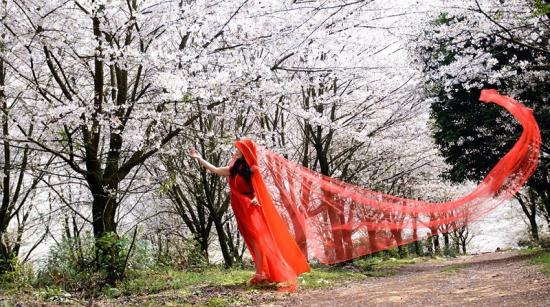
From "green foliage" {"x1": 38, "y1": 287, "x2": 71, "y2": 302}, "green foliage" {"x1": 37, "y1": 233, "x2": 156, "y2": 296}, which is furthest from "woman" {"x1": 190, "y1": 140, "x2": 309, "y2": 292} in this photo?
"green foliage" {"x1": 38, "y1": 287, "x2": 71, "y2": 302}

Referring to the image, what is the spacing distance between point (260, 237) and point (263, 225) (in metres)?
0.17

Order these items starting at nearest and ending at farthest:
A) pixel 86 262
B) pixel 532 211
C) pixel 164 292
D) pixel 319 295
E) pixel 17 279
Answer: pixel 164 292 → pixel 319 295 → pixel 86 262 → pixel 17 279 → pixel 532 211

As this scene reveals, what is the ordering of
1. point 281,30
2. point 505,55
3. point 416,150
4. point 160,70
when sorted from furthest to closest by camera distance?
1. point 416,150
2. point 505,55
3. point 281,30
4. point 160,70

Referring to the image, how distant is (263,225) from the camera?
699cm

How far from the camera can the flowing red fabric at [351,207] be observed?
752 centimetres

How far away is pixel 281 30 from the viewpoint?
762 cm

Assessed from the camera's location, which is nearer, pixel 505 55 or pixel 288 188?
pixel 288 188

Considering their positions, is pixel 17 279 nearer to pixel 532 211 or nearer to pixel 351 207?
pixel 351 207

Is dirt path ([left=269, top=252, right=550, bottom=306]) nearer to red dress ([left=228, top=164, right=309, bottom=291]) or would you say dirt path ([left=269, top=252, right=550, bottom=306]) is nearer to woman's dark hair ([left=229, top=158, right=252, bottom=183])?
red dress ([left=228, top=164, right=309, bottom=291])

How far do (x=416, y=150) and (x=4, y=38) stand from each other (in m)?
16.4

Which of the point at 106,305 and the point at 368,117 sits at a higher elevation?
the point at 368,117

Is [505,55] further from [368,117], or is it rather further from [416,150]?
[416,150]

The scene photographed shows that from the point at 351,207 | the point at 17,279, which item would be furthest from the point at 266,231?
the point at 17,279

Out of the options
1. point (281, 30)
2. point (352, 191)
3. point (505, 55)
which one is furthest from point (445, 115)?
point (281, 30)
